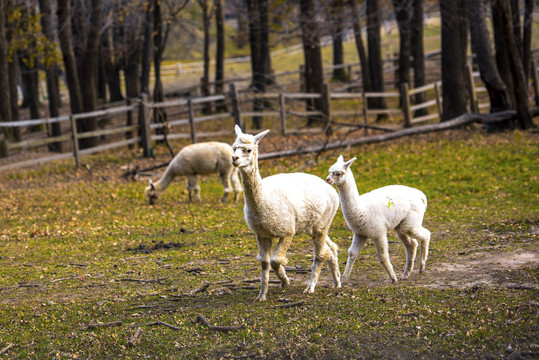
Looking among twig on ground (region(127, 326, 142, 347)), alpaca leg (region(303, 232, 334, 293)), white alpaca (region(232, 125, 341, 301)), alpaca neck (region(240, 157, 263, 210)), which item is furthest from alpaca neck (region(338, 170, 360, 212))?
twig on ground (region(127, 326, 142, 347))

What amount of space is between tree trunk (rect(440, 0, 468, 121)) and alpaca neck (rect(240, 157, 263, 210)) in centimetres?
1452

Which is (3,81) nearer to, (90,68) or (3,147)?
(3,147)

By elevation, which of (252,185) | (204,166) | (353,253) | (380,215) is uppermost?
(252,185)

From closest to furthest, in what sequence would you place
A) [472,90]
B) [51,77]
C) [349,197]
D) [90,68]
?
1. [349,197]
2. [472,90]
3. [90,68]
4. [51,77]

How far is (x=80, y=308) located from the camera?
7.15 meters

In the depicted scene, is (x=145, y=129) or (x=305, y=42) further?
(x=305, y=42)

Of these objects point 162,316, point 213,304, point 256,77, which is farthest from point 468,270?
point 256,77

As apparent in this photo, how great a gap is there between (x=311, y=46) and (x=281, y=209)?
17.8 metres

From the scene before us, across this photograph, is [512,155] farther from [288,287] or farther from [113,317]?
[113,317]

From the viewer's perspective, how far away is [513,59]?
17.7 metres

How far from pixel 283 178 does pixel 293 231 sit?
26.4 inches

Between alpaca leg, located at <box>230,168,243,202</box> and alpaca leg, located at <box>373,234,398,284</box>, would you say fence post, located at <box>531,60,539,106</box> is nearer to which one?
alpaca leg, located at <box>230,168,243,202</box>

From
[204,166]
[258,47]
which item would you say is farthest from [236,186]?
[258,47]

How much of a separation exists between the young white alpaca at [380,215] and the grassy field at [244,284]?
1.10 feet
